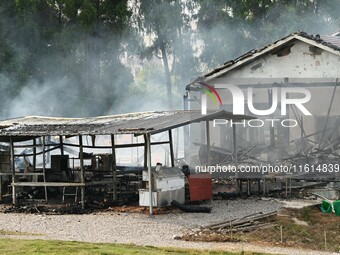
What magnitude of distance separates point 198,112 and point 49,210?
5.57 metres

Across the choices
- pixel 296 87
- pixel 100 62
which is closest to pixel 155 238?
pixel 296 87

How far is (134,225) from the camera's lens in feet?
60.7

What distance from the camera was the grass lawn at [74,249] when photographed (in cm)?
1417

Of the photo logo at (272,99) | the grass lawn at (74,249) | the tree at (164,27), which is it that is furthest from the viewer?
the tree at (164,27)

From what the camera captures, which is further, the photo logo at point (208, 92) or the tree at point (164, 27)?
the tree at point (164, 27)

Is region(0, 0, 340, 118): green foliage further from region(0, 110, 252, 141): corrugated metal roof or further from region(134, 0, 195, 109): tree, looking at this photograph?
region(0, 110, 252, 141): corrugated metal roof

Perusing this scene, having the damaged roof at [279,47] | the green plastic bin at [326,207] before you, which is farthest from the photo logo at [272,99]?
the green plastic bin at [326,207]

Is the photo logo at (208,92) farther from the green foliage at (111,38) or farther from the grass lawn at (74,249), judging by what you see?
the green foliage at (111,38)

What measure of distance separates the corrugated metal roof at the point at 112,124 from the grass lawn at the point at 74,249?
5.05 meters

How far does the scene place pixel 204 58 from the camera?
51.1 m

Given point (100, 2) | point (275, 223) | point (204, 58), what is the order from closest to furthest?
point (275, 223) → point (100, 2) → point (204, 58)

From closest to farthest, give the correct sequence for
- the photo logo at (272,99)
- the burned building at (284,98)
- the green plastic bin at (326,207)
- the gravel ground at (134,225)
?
the gravel ground at (134,225) < the green plastic bin at (326,207) < the burned building at (284,98) < the photo logo at (272,99)

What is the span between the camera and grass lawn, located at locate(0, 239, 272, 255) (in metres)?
14.2

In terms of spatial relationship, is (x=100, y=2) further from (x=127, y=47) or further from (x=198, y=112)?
(x=198, y=112)
